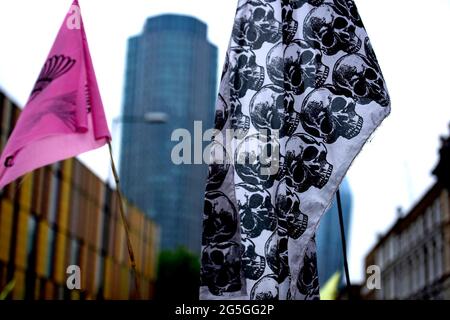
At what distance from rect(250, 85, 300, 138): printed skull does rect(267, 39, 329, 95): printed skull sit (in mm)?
85

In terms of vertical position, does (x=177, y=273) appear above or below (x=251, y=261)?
above

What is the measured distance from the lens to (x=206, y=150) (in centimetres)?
696

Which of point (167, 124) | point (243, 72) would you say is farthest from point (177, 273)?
point (243, 72)

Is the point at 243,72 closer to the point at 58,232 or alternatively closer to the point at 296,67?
the point at 296,67

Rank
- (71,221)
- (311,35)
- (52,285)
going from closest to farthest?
(311,35) → (52,285) → (71,221)

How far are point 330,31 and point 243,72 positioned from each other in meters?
0.69

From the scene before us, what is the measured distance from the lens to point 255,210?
606cm

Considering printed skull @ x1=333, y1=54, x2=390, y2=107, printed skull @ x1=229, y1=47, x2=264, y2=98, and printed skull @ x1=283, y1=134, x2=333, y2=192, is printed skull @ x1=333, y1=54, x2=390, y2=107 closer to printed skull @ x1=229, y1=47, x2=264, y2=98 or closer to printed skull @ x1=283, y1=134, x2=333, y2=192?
printed skull @ x1=283, y1=134, x2=333, y2=192

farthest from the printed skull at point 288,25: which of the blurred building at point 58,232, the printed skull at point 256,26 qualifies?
the blurred building at point 58,232

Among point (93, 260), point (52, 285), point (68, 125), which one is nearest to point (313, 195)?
point (68, 125)

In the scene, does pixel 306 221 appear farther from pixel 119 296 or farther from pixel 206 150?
pixel 119 296

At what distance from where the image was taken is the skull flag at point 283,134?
6055 mm
